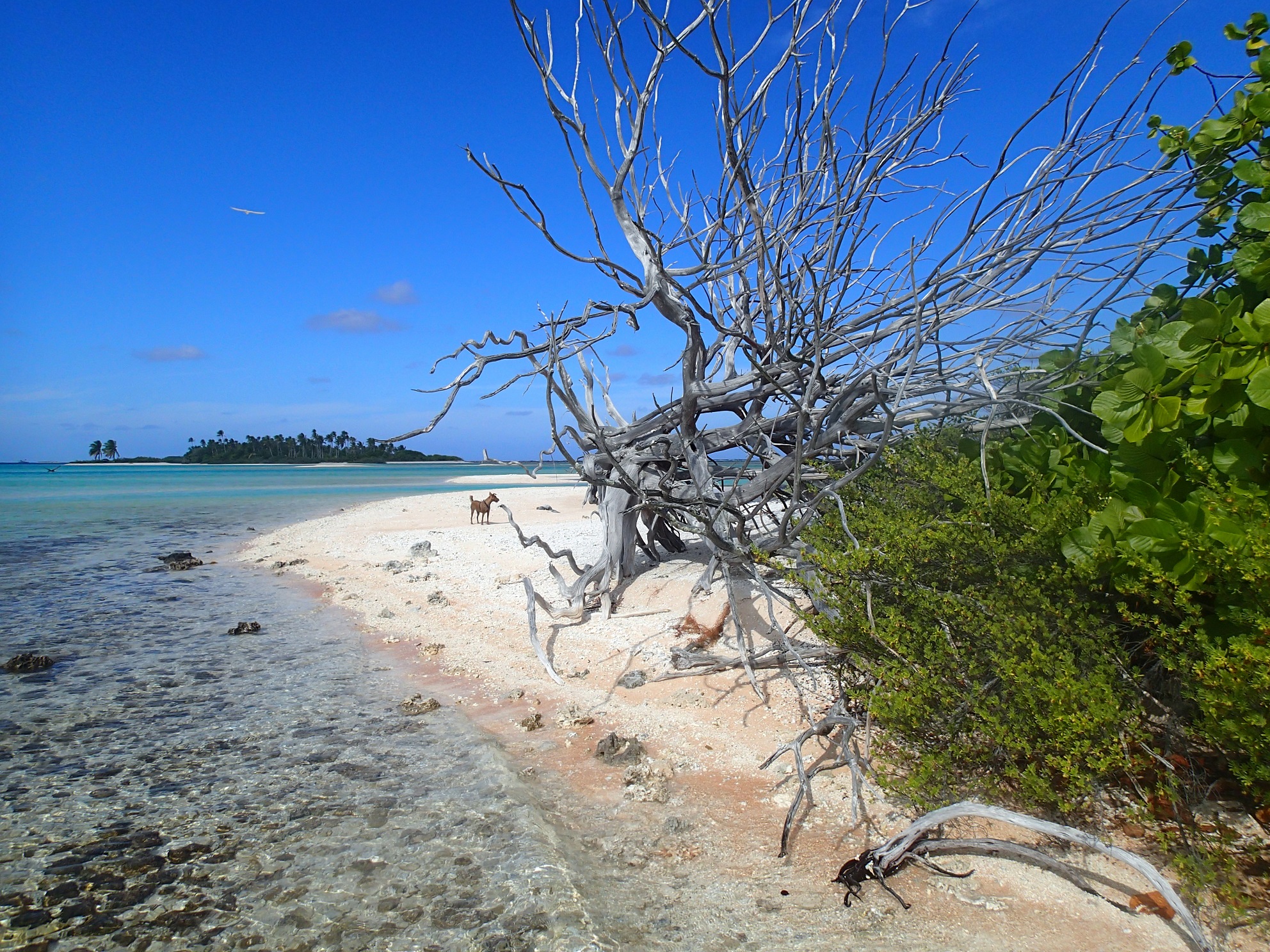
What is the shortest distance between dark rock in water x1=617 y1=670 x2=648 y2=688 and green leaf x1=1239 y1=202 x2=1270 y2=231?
4563mm

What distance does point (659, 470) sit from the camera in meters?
7.25

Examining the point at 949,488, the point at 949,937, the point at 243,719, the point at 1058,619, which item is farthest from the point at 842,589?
the point at 243,719

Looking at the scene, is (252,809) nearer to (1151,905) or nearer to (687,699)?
(687,699)

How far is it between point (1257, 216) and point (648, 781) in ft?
12.9

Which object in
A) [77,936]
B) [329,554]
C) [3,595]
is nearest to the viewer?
[77,936]

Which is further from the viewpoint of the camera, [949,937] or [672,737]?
[672,737]

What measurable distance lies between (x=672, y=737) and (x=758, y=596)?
1.85 m

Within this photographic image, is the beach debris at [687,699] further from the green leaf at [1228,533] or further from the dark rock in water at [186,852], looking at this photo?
the green leaf at [1228,533]

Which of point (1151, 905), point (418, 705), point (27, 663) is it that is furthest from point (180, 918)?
point (27, 663)

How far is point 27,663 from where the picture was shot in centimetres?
650

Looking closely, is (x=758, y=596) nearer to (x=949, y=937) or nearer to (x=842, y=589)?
(x=842, y=589)

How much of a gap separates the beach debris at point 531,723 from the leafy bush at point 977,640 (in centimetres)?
234

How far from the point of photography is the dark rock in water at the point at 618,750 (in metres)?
4.35

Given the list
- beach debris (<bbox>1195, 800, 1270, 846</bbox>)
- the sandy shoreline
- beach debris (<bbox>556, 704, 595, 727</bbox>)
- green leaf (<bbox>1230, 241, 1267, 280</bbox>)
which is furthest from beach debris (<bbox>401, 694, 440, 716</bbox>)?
green leaf (<bbox>1230, 241, 1267, 280</bbox>)
